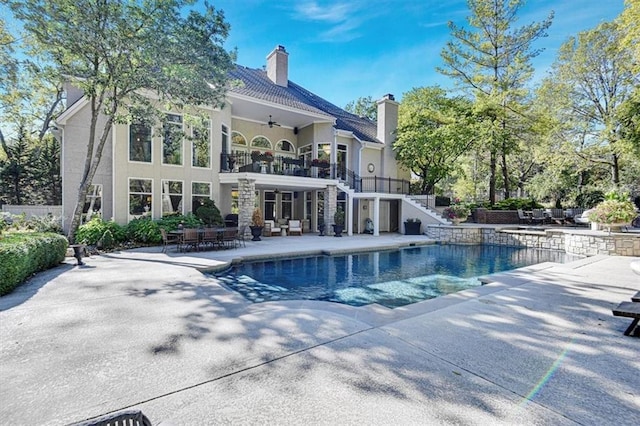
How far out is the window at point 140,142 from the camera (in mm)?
12273

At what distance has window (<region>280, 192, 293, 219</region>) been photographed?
1825 cm

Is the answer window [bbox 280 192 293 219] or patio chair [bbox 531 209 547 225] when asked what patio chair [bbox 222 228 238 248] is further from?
patio chair [bbox 531 209 547 225]

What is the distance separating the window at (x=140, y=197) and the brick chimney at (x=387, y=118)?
1353 cm

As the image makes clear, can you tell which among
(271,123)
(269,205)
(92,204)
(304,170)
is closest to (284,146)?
(271,123)

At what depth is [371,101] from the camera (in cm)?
3516

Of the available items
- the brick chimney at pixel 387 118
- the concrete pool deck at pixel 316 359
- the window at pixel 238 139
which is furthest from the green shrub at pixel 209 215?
the brick chimney at pixel 387 118

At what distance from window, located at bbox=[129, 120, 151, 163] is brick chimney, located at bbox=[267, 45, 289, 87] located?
9.42m

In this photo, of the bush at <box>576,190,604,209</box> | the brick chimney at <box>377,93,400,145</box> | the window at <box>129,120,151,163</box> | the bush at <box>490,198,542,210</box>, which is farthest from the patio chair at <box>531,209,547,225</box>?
the window at <box>129,120,151,163</box>

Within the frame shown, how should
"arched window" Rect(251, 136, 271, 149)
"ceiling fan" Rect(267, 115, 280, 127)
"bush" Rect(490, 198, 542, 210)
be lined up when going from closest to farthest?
"ceiling fan" Rect(267, 115, 280, 127), "arched window" Rect(251, 136, 271, 149), "bush" Rect(490, 198, 542, 210)

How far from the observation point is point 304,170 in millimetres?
15781

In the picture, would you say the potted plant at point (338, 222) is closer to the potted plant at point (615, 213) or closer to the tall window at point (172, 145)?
the tall window at point (172, 145)

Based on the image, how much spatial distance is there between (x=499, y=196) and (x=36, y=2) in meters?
34.7

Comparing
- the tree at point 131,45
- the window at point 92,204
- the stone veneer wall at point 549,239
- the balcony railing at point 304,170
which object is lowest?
the stone veneer wall at point 549,239

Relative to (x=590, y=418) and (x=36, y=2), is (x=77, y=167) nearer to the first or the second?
(x=36, y=2)
